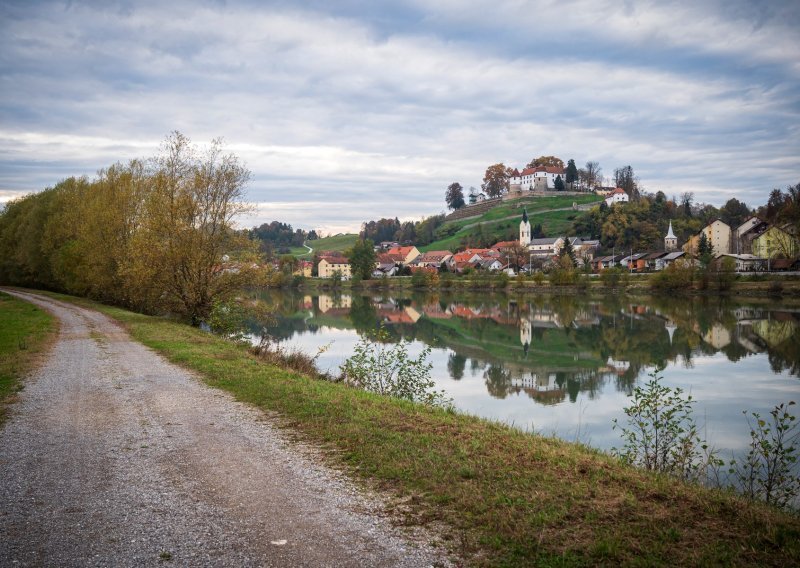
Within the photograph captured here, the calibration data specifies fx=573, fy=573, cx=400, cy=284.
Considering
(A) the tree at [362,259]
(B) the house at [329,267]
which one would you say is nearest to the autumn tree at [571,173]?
(B) the house at [329,267]

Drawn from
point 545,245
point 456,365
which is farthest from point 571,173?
point 456,365

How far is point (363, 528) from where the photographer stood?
18.9 feet

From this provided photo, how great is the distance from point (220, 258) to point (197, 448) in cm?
2078

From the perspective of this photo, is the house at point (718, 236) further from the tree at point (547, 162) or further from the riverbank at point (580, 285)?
the tree at point (547, 162)

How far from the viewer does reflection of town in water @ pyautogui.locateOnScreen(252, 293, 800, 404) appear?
23.2m

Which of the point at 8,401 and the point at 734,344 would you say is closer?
the point at 8,401

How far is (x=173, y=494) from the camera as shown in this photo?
6.58m

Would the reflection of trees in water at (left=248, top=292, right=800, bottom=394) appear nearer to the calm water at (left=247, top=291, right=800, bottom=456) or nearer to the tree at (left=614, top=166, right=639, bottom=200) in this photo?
the calm water at (left=247, top=291, right=800, bottom=456)

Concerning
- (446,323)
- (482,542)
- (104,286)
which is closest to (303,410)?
(482,542)

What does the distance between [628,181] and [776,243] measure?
304ft

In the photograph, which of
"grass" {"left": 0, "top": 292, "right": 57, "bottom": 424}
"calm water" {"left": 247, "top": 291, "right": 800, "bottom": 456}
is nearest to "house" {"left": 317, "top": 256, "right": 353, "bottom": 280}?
"calm water" {"left": 247, "top": 291, "right": 800, "bottom": 456}

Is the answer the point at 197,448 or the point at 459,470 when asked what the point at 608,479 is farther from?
the point at 197,448

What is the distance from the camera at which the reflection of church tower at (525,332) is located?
3484 centimetres

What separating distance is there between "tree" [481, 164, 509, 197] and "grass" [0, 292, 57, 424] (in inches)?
6934
